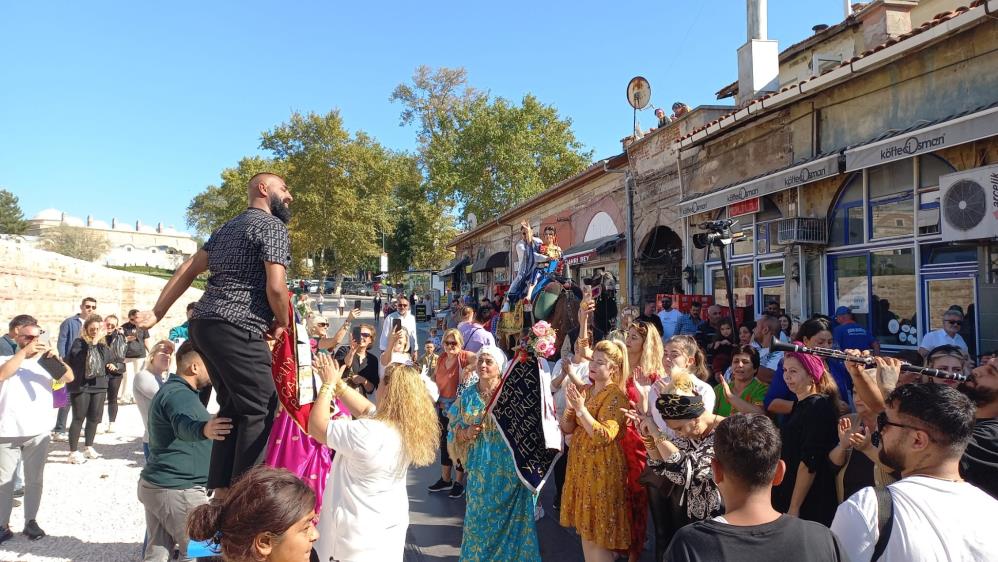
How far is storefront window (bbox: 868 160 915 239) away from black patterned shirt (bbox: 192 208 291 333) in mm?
8073

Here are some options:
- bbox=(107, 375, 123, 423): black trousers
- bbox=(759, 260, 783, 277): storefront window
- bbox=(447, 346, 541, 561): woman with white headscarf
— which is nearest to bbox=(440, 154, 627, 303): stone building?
bbox=(759, 260, 783, 277): storefront window

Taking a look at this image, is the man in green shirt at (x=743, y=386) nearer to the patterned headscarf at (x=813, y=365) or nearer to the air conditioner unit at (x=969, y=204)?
the patterned headscarf at (x=813, y=365)

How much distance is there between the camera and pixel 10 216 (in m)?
53.7

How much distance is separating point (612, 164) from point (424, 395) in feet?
41.7

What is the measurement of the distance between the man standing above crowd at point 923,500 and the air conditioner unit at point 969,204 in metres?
5.74

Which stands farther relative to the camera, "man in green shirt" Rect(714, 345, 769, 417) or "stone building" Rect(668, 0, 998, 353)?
"stone building" Rect(668, 0, 998, 353)

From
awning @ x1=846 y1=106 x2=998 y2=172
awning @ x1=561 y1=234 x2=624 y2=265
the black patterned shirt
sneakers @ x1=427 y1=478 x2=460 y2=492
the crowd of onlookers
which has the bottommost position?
sneakers @ x1=427 y1=478 x2=460 y2=492

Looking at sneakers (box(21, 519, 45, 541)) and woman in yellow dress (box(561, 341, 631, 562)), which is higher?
woman in yellow dress (box(561, 341, 631, 562))

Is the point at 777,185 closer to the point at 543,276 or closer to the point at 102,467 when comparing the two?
the point at 543,276

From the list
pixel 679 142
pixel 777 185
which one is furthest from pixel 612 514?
pixel 679 142

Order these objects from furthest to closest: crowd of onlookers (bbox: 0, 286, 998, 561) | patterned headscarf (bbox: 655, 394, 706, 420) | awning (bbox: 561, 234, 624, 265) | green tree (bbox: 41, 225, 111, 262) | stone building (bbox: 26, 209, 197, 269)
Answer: stone building (bbox: 26, 209, 197, 269)
green tree (bbox: 41, 225, 111, 262)
awning (bbox: 561, 234, 624, 265)
patterned headscarf (bbox: 655, 394, 706, 420)
crowd of onlookers (bbox: 0, 286, 998, 561)

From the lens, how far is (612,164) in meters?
15.1

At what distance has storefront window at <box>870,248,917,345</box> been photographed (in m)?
8.03

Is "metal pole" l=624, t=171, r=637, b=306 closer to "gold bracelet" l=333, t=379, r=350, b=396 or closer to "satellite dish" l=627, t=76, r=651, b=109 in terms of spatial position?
"satellite dish" l=627, t=76, r=651, b=109
